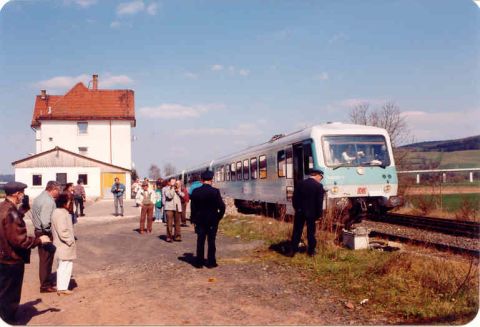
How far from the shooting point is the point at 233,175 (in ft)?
74.0

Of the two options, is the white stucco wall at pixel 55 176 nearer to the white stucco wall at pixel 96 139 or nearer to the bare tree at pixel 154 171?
the white stucco wall at pixel 96 139

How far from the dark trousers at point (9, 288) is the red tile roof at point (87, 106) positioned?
46.7 meters

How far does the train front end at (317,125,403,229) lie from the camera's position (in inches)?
504

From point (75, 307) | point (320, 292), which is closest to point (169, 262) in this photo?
point (75, 307)

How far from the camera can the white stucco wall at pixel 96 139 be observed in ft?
162

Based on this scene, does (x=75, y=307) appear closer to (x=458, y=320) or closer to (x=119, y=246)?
(x=458, y=320)

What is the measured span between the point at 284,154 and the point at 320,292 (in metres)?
8.97

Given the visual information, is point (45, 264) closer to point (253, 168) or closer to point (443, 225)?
point (443, 225)

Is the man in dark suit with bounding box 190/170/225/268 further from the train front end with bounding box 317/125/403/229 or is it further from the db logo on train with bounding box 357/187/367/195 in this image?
the db logo on train with bounding box 357/187/367/195

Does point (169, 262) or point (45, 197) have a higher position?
point (45, 197)

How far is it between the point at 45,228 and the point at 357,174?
8.38 metres

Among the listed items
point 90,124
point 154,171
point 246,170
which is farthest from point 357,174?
point 154,171

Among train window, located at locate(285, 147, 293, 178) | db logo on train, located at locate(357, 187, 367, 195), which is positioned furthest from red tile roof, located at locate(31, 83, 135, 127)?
db logo on train, located at locate(357, 187, 367, 195)

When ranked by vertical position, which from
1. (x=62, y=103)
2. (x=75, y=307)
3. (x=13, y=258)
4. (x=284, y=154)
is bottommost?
(x=75, y=307)
